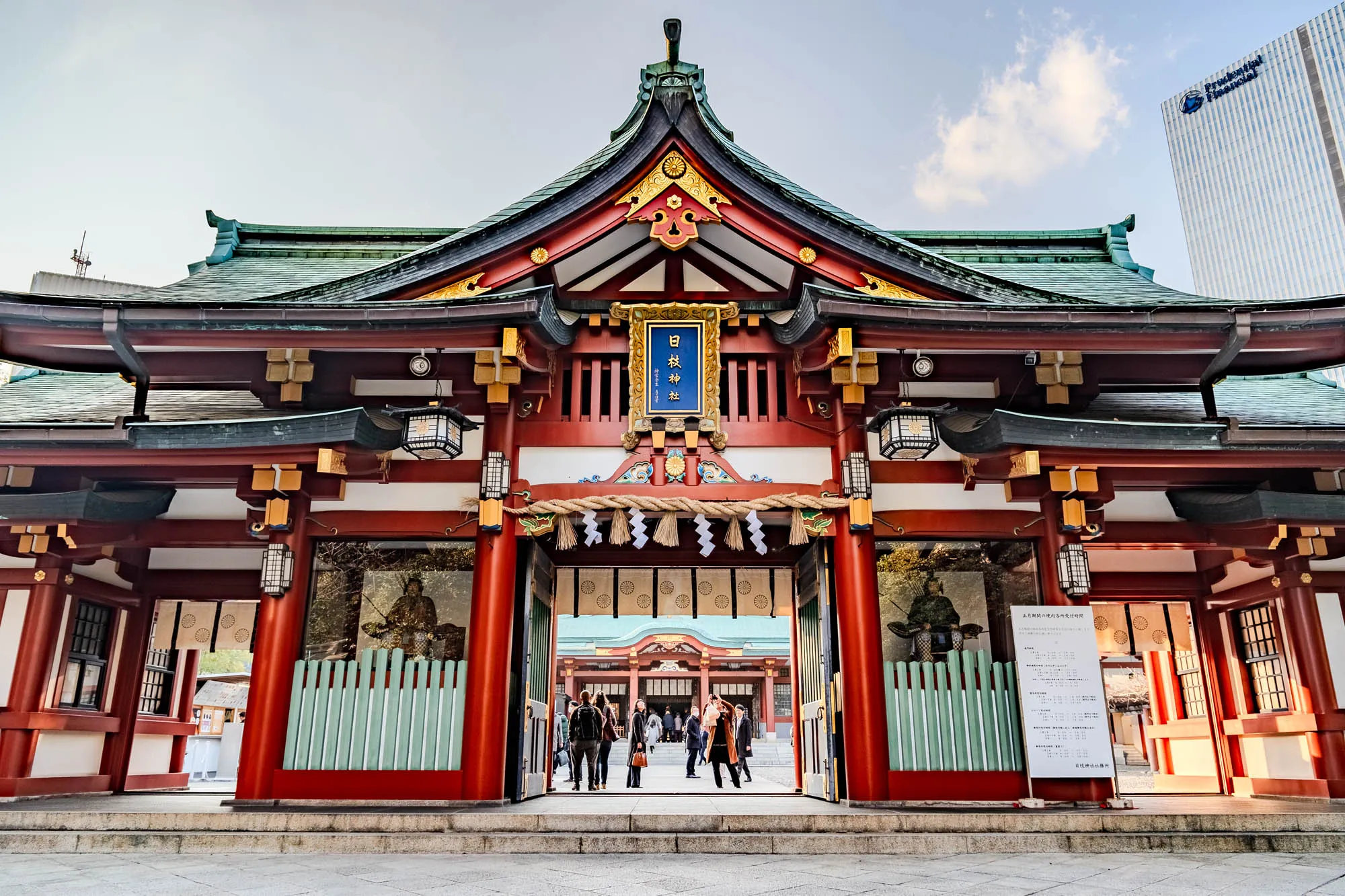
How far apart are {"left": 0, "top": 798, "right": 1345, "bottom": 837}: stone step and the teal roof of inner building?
23289 millimetres

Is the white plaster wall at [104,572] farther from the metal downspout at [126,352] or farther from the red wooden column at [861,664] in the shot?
the red wooden column at [861,664]

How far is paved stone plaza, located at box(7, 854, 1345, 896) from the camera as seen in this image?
19.6 feet

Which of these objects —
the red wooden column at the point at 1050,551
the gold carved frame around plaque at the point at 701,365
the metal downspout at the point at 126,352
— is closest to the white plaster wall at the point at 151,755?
the metal downspout at the point at 126,352

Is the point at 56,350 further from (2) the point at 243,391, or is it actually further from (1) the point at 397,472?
(1) the point at 397,472

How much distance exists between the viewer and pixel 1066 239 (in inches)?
621

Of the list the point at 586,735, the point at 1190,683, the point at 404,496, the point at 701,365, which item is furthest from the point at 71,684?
the point at 1190,683

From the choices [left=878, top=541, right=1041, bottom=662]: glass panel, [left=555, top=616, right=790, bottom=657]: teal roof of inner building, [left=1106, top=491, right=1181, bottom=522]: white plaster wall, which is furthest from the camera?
[left=555, top=616, right=790, bottom=657]: teal roof of inner building

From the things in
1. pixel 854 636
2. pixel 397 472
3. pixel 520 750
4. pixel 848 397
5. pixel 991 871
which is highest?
pixel 848 397

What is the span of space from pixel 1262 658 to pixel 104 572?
16.3 m

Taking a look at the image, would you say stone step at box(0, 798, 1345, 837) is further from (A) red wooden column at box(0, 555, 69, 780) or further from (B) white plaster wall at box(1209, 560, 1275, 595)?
(B) white plaster wall at box(1209, 560, 1275, 595)

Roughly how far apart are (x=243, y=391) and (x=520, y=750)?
6.44 m

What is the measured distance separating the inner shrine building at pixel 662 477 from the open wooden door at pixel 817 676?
2.5 inches

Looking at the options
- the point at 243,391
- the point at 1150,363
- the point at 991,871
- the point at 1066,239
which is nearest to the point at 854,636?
the point at 991,871

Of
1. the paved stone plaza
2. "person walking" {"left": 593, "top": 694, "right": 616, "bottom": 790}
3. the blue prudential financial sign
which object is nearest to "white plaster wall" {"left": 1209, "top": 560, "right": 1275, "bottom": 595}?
the paved stone plaza
